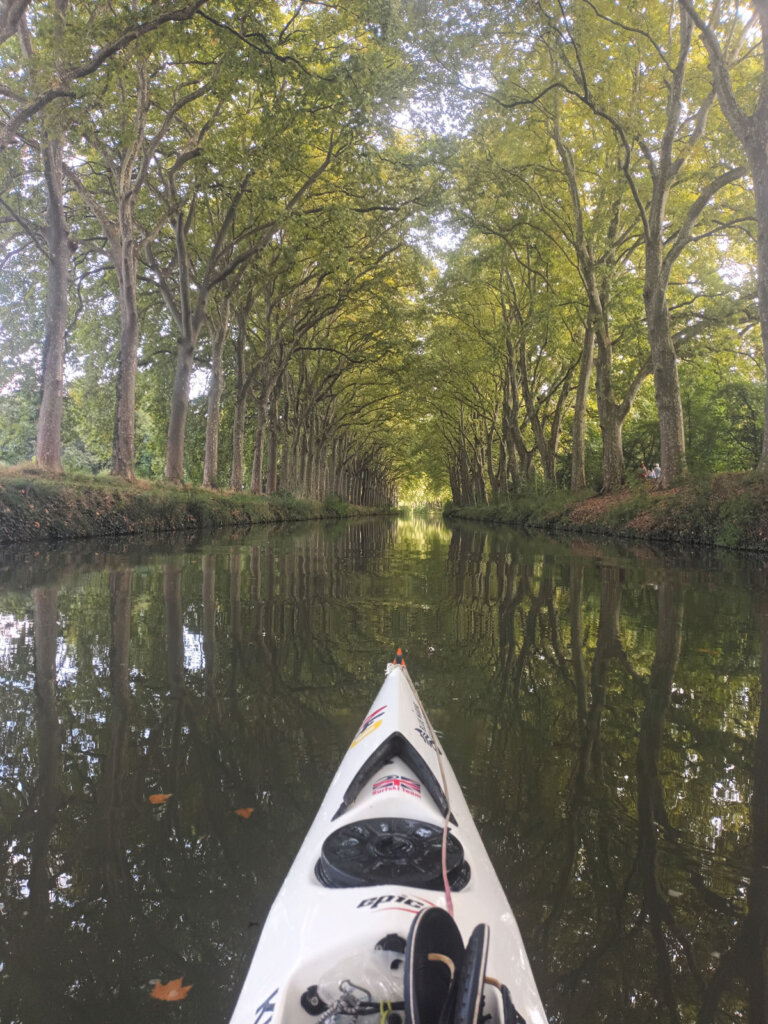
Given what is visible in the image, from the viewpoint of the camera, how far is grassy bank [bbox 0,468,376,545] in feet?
39.7

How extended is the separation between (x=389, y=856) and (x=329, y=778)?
1.28 meters

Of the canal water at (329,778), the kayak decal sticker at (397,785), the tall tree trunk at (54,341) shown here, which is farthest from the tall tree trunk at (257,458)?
the kayak decal sticker at (397,785)

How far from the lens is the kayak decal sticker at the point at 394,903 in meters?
1.35

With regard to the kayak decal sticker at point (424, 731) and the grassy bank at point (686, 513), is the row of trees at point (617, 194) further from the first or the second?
the kayak decal sticker at point (424, 731)

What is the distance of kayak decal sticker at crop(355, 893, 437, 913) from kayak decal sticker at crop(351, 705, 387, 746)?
1089 millimetres

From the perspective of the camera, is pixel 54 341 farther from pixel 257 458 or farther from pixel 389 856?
pixel 389 856

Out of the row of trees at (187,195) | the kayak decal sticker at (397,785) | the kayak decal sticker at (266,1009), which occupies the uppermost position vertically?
the row of trees at (187,195)

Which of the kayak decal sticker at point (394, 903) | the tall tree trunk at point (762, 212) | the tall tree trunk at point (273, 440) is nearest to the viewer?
the kayak decal sticker at point (394, 903)

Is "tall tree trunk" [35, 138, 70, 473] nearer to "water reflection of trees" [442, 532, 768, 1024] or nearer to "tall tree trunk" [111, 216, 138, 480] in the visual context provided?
"tall tree trunk" [111, 216, 138, 480]

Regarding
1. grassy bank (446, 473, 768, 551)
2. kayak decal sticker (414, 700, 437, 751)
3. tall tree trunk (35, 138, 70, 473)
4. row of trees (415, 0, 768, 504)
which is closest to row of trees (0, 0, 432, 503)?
tall tree trunk (35, 138, 70, 473)

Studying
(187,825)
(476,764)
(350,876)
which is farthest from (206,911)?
(476,764)

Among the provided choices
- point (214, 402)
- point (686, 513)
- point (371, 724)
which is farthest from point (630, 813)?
point (214, 402)

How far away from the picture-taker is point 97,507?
46.6 ft

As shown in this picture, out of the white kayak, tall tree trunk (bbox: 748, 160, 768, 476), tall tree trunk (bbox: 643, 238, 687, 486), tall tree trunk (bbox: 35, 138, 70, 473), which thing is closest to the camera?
the white kayak
